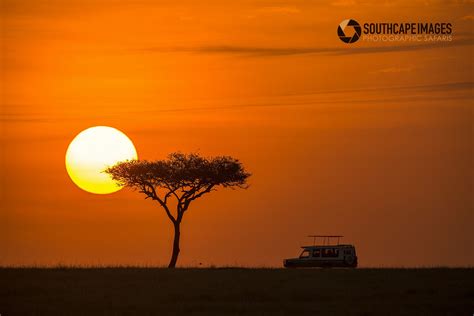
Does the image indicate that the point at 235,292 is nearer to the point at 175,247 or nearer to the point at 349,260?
the point at 349,260

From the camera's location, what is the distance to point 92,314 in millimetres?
42500

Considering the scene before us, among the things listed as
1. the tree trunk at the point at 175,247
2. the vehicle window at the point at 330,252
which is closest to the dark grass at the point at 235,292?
the vehicle window at the point at 330,252

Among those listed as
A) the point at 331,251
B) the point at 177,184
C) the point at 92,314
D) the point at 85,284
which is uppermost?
the point at 177,184

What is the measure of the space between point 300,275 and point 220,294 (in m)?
10.8

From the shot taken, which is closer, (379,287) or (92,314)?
(92,314)

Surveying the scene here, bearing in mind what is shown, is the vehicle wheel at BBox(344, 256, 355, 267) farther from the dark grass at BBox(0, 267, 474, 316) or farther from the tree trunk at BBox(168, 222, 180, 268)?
the tree trunk at BBox(168, 222, 180, 268)

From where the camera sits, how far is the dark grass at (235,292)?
44156 mm

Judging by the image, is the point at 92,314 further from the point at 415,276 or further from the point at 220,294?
the point at 415,276

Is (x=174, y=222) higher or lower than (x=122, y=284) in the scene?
higher

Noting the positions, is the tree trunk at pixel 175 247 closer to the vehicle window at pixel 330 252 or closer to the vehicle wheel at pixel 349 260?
the vehicle window at pixel 330 252

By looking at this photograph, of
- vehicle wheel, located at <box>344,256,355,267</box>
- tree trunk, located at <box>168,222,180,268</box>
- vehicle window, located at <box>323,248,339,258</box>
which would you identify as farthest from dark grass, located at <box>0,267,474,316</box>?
tree trunk, located at <box>168,222,180,268</box>

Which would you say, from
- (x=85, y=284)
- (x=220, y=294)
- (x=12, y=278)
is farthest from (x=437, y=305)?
(x=12, y=278)

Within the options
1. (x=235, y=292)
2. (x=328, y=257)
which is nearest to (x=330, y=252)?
(x=328, y=257)

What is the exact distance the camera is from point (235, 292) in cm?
5003
